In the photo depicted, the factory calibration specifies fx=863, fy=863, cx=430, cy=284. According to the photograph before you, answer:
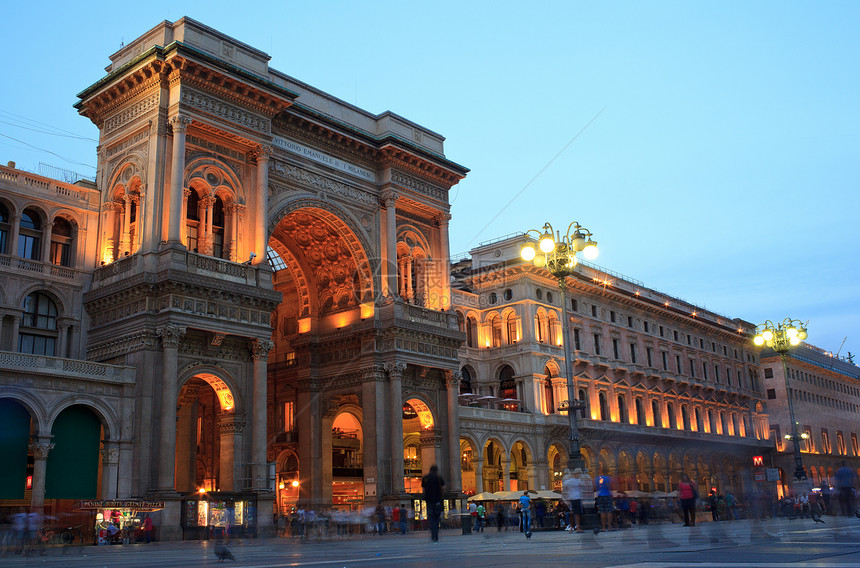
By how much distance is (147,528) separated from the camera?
30.1m

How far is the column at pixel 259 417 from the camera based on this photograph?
3444 centimetres

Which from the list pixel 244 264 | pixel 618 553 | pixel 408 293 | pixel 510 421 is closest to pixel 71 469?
pixel 244 264

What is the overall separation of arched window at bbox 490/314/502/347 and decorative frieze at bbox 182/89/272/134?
26765 mm

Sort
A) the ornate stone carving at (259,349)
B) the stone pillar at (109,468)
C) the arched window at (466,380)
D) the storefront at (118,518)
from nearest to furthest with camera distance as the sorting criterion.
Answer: the storefront at (118,518)
the stone pillar at (109,468)
the ornate stone carving at (259,349)
the arched window at (466,380)

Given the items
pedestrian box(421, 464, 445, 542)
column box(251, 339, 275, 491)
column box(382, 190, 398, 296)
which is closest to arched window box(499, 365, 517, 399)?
column box(382, 190, 398, 296)

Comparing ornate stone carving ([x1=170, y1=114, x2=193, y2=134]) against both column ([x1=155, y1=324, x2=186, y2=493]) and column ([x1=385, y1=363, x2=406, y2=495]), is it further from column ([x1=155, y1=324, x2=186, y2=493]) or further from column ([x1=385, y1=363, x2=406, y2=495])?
column ([x1=385, y1=363, x2=406, y2=495])

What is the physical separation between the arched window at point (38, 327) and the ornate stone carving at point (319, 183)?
36.0 feet

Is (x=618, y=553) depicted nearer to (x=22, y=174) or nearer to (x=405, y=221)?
(x=22, y=174)

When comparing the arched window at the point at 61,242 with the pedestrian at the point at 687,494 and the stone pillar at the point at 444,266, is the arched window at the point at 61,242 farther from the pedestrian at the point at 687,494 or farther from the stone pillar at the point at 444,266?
the pedestrian at the point at 687,494

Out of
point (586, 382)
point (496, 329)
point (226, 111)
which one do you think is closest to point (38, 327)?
point (226, 111)

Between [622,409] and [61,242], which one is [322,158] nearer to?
[61,242]

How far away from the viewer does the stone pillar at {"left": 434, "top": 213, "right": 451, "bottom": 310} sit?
151 feet

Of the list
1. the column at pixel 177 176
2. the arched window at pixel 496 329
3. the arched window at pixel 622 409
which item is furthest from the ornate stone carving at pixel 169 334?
the arched window at pixel 622 409

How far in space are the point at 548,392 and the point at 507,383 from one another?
9.43ft
